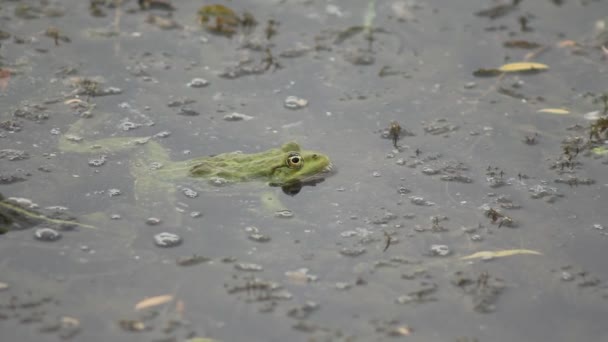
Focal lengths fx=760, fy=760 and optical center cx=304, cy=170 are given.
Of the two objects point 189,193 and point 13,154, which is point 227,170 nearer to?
point 189,193

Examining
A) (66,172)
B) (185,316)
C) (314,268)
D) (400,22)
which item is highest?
(400,22)

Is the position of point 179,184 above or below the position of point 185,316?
above

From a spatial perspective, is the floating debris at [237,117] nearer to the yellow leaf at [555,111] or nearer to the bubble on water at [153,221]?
the bubble on water at [153,221]

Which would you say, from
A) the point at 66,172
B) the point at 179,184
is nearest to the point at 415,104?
the point at 179,184

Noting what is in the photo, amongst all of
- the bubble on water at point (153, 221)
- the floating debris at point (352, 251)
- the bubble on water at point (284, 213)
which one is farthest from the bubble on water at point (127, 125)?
the floating debris at point (352, 251)

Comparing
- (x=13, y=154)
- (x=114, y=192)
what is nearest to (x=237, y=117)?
(x=114, y=192)

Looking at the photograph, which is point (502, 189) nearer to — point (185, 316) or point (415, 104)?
point (415, 104)

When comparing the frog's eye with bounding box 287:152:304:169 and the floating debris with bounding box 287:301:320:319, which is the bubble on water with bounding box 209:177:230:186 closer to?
the frog's eye with bounding box 287:152:304:169
